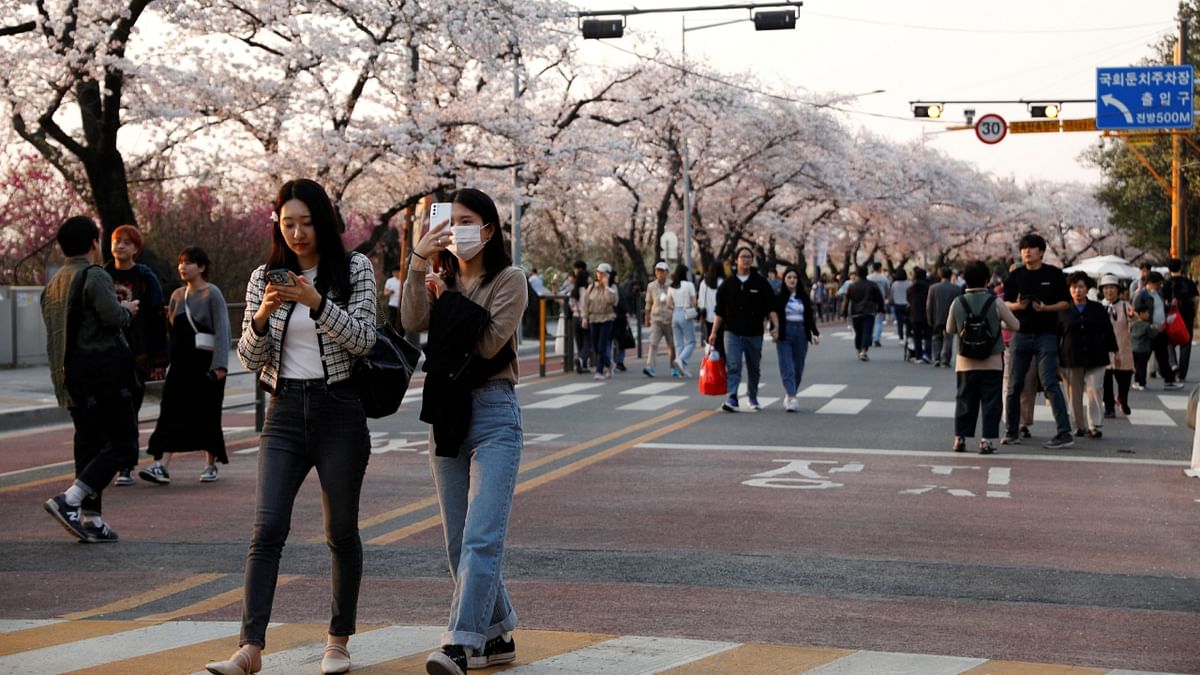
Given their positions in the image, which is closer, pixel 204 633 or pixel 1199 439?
pixel 204 633

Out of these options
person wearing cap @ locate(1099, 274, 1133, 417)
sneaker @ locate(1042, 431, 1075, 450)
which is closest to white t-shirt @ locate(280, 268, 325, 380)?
sneaker @ locate(1042, 431, 1075, 450)

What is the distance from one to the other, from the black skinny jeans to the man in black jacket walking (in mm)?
11557

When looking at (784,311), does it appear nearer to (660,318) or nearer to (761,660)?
(660,318)

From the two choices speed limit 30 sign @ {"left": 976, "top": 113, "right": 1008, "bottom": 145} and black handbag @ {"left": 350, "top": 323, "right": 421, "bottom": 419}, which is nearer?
black handbag @ {"left": 350, "top": 323, "right": 421, "bottom": 419}

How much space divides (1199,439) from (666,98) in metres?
37.8

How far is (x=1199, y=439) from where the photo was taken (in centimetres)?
1121

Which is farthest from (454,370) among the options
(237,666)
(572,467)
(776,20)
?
(776,20)

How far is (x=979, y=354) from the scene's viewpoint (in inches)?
534

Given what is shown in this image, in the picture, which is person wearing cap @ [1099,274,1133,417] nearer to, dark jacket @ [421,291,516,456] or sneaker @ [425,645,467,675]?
dark jacket @ [421,291,516,456]

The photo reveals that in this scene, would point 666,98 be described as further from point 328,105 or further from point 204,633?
point 204,633

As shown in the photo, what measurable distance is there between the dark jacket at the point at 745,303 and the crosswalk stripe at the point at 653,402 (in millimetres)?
1556

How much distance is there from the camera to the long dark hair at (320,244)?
221 inches

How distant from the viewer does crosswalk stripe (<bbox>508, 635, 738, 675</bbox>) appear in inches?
227

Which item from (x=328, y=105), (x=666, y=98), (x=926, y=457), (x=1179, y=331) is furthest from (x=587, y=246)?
(x=926, y=457)
